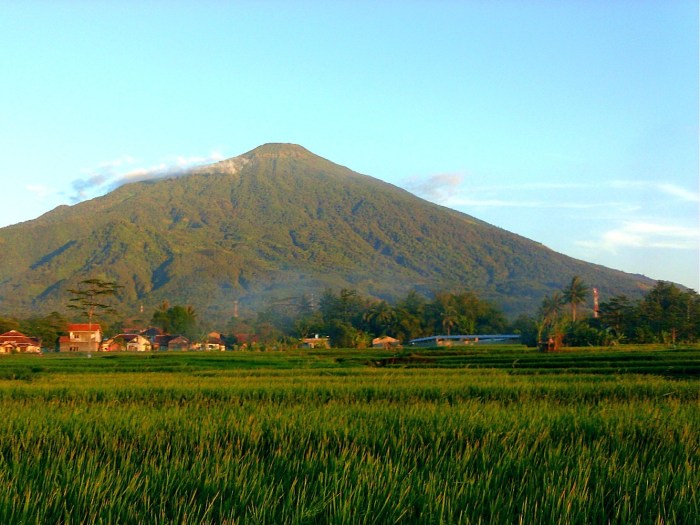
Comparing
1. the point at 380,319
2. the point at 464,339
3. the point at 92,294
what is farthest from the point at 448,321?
the point at 92,294

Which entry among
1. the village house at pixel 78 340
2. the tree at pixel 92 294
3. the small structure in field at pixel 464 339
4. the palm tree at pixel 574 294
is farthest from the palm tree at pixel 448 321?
the village house at pixel 78 340

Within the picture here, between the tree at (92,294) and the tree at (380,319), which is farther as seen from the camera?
the tree at (380,319)

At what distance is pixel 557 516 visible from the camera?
3832 millimetres

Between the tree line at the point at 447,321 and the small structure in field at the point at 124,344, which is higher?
the tree line at the point at 447,321

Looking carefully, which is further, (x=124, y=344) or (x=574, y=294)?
(x=574, y=294)

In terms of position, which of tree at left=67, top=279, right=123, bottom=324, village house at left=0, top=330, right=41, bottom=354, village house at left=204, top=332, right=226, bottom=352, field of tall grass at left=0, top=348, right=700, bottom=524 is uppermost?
tree at left=67, top=279, right=123, bottom=324

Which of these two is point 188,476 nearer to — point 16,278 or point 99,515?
point 99,515

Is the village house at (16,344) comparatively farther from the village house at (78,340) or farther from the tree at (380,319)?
the tree at (380,319)

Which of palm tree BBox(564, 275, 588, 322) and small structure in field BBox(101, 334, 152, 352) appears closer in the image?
small structure in field BBox(101, 334, 152, 352)

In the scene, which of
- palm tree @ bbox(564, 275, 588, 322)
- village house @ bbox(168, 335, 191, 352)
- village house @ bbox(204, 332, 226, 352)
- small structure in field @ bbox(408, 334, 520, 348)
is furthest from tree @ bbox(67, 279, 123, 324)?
palm tree @ bbox(564, 275, 588, 322)

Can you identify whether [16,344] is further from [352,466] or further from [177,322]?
[352,466]

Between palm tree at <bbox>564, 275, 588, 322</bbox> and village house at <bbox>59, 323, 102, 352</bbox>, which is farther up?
palm tree at <bbox>564, 275, 588, 322</bbox>

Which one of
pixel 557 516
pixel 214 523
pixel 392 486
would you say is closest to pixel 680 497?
pixel 557 516

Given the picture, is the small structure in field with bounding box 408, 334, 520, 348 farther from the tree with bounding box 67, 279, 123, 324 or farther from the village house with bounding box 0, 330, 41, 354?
the village house with bounding box 0, 330, 41, 354
